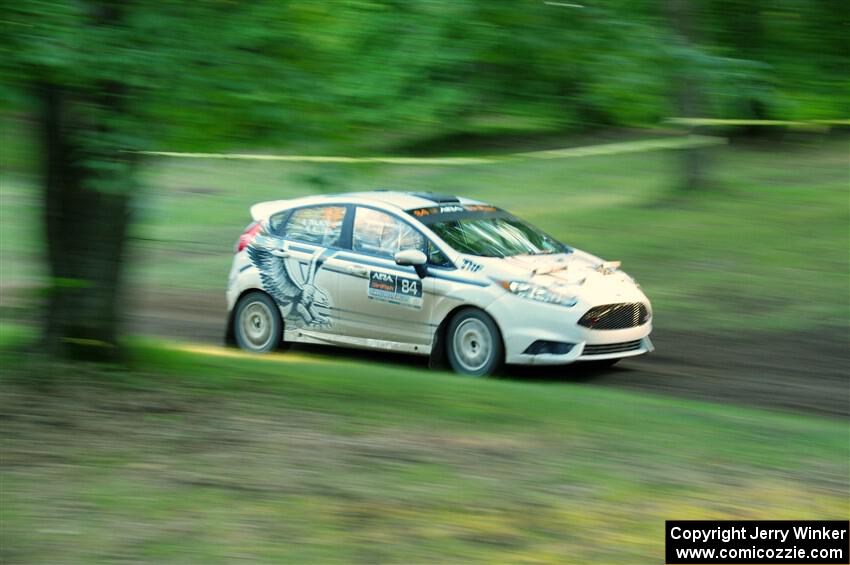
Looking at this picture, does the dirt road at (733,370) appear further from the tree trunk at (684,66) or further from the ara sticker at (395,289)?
the tree trunk at (684,66)

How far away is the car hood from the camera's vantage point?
397 inches

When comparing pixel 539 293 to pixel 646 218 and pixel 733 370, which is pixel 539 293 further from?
pixel 646 218

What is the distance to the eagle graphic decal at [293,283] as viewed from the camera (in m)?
11.2

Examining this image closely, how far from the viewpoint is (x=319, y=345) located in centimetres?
1174

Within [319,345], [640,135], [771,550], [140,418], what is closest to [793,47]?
[771,550]

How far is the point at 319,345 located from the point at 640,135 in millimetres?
21077

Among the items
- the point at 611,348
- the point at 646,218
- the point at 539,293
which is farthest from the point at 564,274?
the point at 646,218

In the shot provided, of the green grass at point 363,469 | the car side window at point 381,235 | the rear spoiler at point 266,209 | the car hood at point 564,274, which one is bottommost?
the green grass at point 363,469

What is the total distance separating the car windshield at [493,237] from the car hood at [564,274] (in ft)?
0.53

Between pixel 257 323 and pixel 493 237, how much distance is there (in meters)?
2.74

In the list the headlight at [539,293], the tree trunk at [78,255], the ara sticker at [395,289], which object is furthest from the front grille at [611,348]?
the tree trunk at [78,255]

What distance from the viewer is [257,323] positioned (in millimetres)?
11781

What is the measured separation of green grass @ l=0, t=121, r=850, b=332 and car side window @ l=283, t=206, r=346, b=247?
147cm

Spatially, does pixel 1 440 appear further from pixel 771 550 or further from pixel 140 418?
pixel 771 550
